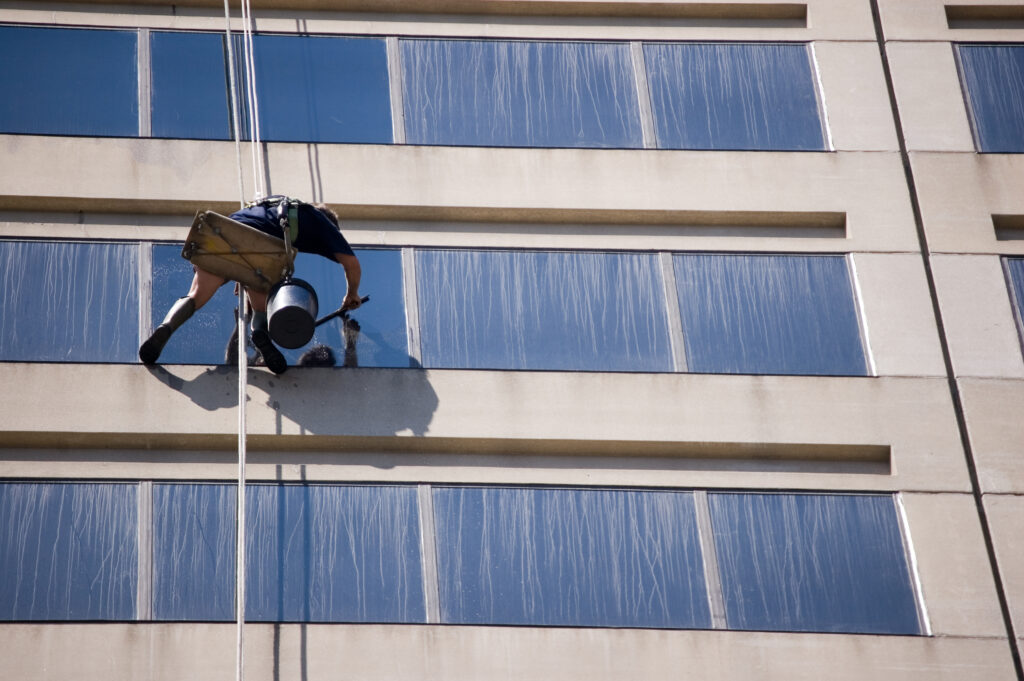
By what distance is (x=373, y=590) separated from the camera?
45.4 feet

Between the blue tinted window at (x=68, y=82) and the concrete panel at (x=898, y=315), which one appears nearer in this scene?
the concrete panel at (x=898, y=315)

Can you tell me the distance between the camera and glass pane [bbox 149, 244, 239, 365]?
1491 centimetres

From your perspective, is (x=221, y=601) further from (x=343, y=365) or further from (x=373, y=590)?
(x=343, y=365)

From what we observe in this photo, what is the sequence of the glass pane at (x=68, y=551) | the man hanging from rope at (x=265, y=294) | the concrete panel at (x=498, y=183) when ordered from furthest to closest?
the concrete panel at (x=498, y=183)
the man hanging from rope at (x=265, y=294)
the glass pane at (x=68, y=551)

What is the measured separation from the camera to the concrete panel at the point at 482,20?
17.0m

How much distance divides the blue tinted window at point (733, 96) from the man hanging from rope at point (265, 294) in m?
3.98

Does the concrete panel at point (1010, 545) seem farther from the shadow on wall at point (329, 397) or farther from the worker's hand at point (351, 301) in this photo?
the worker's hand at point (351, 301)

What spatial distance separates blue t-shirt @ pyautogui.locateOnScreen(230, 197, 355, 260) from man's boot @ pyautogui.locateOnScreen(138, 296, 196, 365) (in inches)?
39.5

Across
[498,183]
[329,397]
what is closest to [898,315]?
[498,183]

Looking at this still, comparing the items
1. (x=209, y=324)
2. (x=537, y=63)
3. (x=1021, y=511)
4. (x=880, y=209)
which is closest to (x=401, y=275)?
(x=209, y=324)

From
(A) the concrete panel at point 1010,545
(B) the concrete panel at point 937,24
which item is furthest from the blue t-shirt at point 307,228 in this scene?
(B) the concrete panel at point 937,24

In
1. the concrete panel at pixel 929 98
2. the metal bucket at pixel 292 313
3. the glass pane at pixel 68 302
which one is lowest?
the metal bucket at pixel 292 313

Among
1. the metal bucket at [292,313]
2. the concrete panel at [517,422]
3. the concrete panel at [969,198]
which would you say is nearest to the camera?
the metal bucket at [292,313]

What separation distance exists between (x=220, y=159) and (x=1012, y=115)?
8384mm
